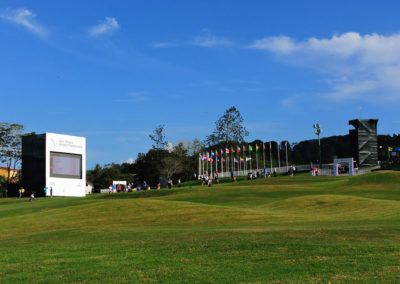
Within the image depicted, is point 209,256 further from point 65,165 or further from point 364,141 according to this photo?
point 364,141

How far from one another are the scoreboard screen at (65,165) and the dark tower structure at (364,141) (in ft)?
156

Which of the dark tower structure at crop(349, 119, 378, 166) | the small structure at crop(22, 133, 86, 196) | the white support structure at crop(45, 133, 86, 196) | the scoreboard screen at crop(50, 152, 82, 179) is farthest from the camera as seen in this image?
the dark tower structure at crop(349, 119, 378, 166)

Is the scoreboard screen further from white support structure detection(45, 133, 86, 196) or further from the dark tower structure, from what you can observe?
the dark tower structure

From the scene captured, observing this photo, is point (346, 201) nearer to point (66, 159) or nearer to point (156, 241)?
point (156, 241)

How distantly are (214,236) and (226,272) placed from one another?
17.4 ft

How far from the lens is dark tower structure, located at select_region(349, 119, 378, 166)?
261 ft

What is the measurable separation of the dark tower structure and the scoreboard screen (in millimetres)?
47469

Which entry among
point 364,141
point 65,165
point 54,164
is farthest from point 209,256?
point 364,141

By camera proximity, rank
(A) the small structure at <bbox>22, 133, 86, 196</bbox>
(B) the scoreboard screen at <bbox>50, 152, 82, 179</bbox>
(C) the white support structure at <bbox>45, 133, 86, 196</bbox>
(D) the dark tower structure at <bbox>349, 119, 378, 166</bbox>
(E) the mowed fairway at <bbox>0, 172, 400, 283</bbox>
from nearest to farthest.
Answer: (E) the mowed fairway at <bbox>0, 172, 400, 283</bbox> < (A) the small structure at <bbox>22, 133, 86, 196</bbox> < (C) the white support structure at <bbox>45, 133, 86, 196</bbox> < (B) the scoreboard screen at <bbox>50, 152, 82, 179</bbox> < (D) the dark tower structure at <bbox>349, 119, 378, 166</bbox>

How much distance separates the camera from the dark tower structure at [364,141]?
79.5 meters

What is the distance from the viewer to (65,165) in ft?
243

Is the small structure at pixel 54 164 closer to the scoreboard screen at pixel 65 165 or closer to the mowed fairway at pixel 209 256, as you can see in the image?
the scoreboard screen at pixel 65 165

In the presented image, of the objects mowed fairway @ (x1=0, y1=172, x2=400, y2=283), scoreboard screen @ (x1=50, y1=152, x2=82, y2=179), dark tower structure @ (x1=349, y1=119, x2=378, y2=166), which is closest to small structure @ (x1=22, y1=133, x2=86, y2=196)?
scoreboard screen @ (x1=50, y1=152, x2=82, y2=179)

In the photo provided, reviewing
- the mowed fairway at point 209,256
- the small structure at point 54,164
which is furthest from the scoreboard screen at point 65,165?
the mowed fairway at point 209,256
